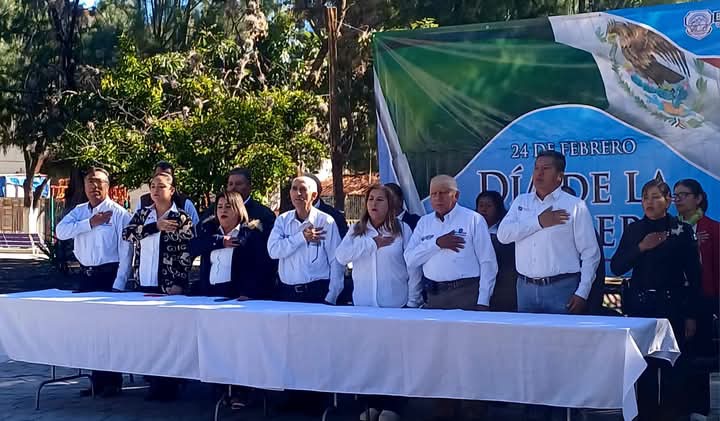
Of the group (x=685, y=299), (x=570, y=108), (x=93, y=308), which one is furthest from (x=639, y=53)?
(x=93, y=308)

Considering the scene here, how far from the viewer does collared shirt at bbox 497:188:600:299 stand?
634cm

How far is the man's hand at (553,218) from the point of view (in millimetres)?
6352

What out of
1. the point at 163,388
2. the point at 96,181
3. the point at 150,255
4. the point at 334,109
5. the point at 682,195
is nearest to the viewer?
the point at 682,195

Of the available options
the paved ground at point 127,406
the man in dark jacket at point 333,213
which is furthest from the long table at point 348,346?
the man in dark jacket at point 333,213

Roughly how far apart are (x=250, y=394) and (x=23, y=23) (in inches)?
640

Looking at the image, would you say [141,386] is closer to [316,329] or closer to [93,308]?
[93,308]

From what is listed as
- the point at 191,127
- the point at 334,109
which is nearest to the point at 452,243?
the point at 334,109

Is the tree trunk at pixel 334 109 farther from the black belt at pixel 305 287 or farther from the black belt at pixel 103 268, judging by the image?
the black belt at pixel 305 287

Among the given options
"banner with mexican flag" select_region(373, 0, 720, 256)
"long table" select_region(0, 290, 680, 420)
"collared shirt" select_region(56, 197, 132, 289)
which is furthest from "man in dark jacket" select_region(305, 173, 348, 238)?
"collared shirt" select_region(56, 197, 132, 289)

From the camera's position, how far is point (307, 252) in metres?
7.35

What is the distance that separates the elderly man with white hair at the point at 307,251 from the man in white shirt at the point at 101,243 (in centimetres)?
151

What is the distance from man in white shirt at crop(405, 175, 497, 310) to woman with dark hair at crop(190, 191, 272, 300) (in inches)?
54.0

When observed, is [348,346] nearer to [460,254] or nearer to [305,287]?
[460,254]

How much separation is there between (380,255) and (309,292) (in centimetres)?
74
